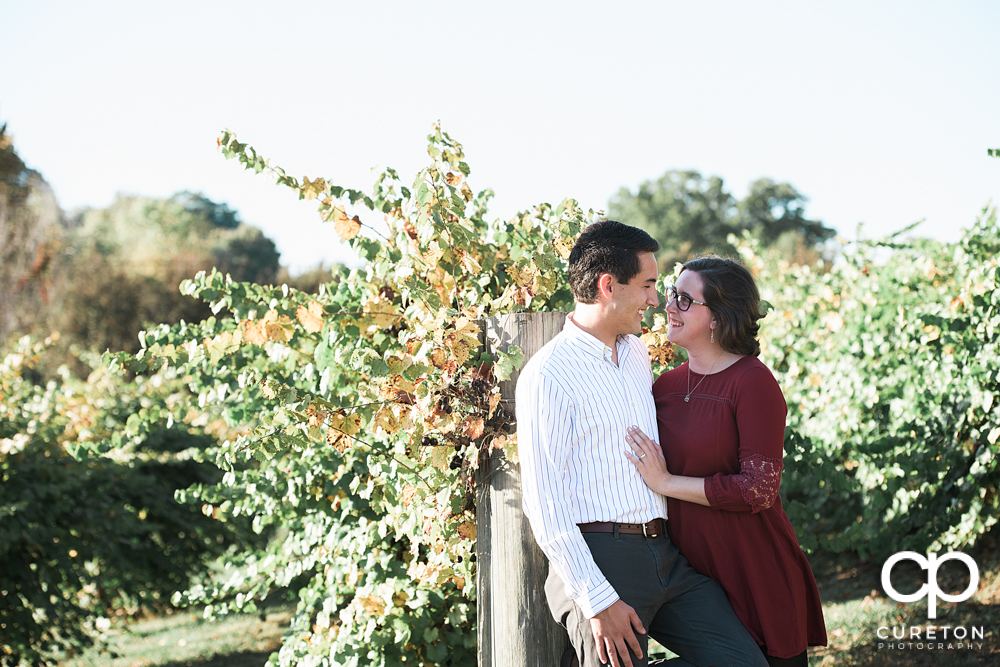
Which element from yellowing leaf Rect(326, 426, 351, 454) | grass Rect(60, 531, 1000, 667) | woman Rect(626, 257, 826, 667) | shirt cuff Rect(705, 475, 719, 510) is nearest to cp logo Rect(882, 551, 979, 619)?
grass Rect(60, 531, 1000, 667)

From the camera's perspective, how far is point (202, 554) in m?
6.66

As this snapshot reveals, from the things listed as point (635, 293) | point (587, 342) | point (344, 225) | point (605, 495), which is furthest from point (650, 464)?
point (344, 225)

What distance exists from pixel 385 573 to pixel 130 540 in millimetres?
3552

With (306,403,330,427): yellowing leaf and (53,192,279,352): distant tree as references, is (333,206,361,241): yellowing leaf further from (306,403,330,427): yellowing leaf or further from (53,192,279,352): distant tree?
(53,192,279,352): distant tree

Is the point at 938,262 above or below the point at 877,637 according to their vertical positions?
above

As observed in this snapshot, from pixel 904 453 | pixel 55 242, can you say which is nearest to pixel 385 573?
pixel 904 453

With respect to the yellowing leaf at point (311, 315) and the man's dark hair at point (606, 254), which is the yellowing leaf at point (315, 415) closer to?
the yellowing leaf at point (311, 315)

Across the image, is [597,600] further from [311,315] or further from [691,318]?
[311,315]

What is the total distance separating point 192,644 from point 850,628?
5582mm

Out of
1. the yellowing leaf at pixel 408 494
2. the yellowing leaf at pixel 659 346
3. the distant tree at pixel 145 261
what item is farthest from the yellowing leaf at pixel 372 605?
the distant tree at pixel 145 261

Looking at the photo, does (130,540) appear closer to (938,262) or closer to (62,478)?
(62,478)

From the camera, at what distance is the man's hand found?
Result: 197cm

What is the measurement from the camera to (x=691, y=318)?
2436 millimetres

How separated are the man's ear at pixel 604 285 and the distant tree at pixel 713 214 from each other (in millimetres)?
34373
